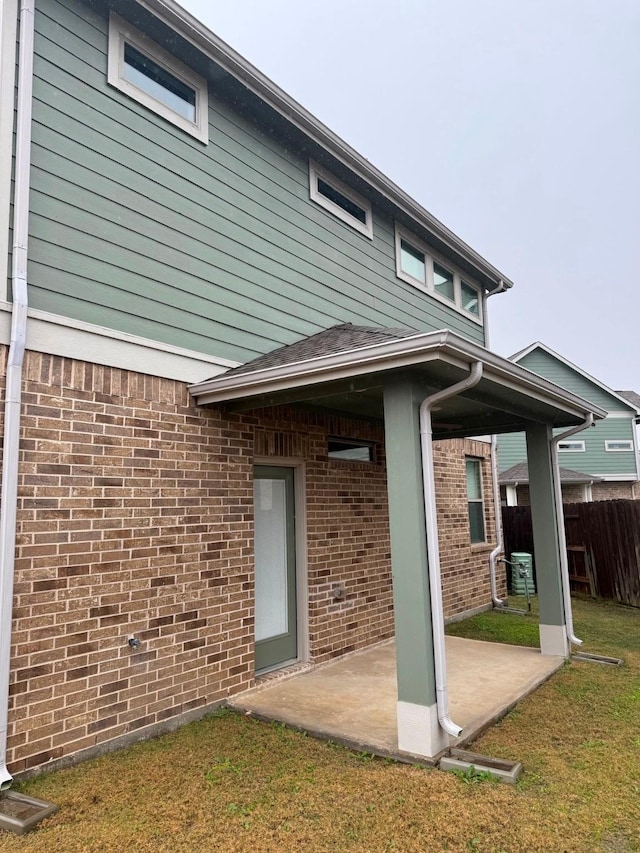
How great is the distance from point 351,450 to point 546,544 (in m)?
2.39

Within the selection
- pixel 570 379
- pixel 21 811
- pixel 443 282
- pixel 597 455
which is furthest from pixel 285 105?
pixel 597 455

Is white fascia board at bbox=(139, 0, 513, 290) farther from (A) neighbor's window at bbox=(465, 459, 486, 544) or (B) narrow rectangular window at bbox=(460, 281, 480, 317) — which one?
(A) neighbor's window at bbox=(465, 459, 486, 544)

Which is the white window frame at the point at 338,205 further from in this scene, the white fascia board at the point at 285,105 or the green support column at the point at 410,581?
the green support column at the point at 410,581

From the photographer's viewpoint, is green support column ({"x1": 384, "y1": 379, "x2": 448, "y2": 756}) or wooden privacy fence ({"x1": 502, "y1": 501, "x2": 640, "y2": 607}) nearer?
green support column ({"x1": 384, "y1": 379, "x2": 448, "y2": 756})

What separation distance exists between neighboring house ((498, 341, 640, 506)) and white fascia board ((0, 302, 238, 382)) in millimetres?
17554


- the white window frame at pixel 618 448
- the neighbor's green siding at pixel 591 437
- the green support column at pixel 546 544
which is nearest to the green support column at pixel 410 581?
the green support column at pixel 546 544

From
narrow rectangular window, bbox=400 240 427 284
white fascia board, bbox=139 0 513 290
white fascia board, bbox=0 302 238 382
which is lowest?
white fascia board, bbox=0 302 238 382

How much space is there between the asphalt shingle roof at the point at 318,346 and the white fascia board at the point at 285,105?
2081 millimetres

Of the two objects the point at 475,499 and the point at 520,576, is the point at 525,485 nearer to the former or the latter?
the point at 520,576

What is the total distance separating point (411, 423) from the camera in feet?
13.5

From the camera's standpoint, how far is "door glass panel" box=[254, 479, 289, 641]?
18.5ft

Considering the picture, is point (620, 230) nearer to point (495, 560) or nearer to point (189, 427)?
point (495, 560)

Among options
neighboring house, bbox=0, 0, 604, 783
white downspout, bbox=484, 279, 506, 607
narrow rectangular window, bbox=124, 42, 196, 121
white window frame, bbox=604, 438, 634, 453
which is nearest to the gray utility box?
white downspout, bbox=484, 279, 506, 607

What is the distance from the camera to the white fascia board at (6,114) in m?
3.77
